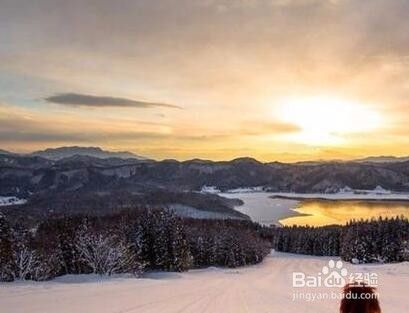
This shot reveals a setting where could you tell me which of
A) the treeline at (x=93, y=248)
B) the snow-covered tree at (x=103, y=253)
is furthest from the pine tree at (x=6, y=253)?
the snow-covered tree at (x=103, y=253)

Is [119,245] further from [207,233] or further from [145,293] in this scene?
[207,233]

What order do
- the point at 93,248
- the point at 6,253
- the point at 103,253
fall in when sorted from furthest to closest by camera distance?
the point at 93,248 → the point at 103,253 → the point at 6,253

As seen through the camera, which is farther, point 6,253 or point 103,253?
point 103,253

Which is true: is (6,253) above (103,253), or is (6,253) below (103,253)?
above

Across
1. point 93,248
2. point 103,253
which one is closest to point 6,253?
point 93,248

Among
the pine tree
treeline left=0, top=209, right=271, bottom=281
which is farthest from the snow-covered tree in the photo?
the pine tree

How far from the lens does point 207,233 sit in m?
81.7

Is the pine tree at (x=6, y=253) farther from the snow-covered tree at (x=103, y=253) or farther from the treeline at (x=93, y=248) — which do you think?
the snow-covered tree at (x=103, y=253)

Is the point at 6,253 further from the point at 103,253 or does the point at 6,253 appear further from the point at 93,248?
the point at 103,253

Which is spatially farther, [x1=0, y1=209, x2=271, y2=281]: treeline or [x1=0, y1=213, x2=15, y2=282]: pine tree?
[x1=0, y1=209, x2=271, y2=281]: treeline

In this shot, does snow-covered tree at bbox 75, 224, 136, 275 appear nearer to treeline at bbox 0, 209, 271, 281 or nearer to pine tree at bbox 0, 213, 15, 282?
treeline at bbox 0, 209, 271, 281

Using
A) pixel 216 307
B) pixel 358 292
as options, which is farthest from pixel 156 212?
pixel 358 292

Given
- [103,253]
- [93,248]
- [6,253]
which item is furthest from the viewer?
[93,248]

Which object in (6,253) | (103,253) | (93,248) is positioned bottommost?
(103,253)
